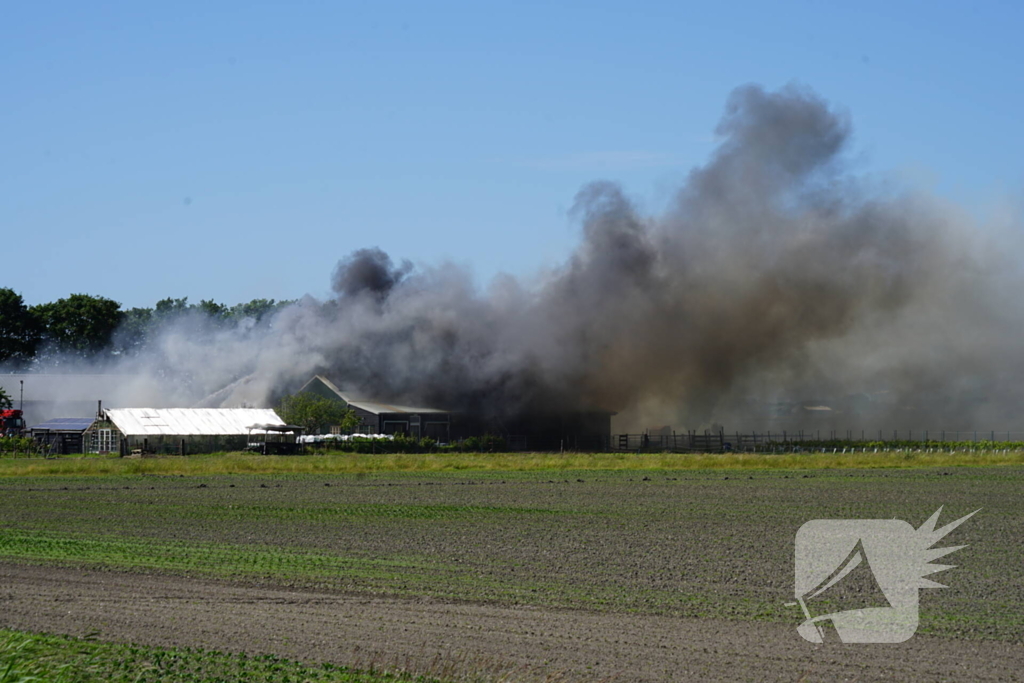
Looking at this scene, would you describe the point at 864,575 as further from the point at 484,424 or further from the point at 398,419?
the point at 484,424

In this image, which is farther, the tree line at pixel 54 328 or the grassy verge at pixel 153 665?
the tree line at pixel 54 328

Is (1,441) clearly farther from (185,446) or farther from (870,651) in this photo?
(870,651)

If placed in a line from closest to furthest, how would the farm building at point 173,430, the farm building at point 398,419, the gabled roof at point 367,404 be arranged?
the farm building at point 173,430 → the farm building at point 398,419 → the gabled roof at point 367,404

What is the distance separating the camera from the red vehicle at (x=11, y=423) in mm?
107875

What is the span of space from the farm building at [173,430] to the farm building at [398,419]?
349 inches

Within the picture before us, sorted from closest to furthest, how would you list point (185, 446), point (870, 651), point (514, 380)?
point (870, 651) → point (185, 446) → point (514, 380)

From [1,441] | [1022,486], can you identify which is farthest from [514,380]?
[1022,486]

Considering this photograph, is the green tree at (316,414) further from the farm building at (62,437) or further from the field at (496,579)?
the field at (496,579)

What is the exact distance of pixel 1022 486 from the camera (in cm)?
5122

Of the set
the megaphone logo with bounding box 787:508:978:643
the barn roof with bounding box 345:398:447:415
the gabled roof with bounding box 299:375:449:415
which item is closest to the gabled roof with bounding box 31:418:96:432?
the gabled roof with bounding box 299:375:449:415

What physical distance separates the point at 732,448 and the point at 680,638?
85200mm

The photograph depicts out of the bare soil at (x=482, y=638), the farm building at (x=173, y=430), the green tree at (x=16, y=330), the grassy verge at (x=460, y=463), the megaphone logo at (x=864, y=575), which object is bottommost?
the bare soil at (x=482, y=638)

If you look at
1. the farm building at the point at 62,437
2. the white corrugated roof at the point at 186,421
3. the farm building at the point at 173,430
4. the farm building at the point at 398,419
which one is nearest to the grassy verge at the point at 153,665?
the farm building at the point at 173,430

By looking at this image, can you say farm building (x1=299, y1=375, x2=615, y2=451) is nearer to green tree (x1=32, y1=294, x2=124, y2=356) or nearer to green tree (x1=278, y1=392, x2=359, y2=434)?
green tree (x1=278, y1=392, x2=359, y2=434)
